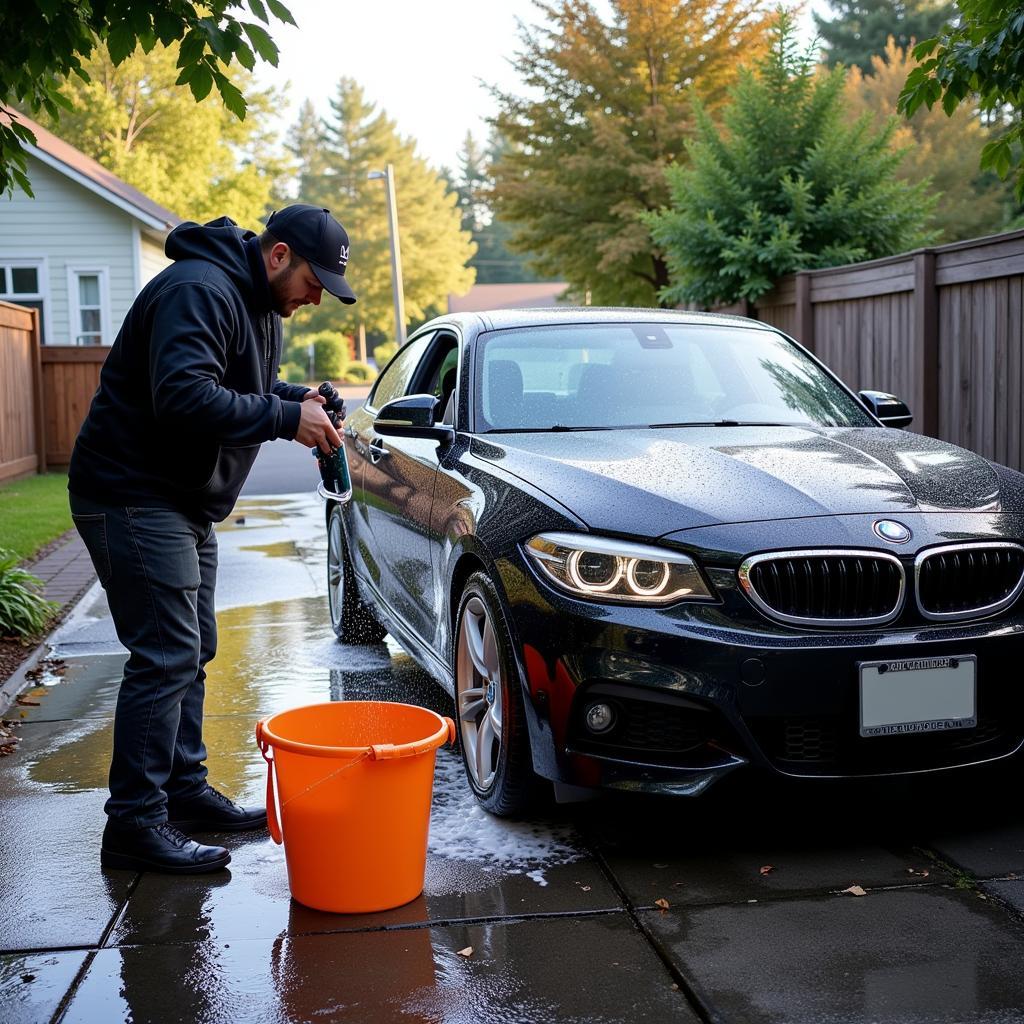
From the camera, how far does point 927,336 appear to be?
8695 mm

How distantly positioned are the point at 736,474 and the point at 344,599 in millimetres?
3310

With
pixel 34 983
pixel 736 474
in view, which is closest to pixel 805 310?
pixel 736 474

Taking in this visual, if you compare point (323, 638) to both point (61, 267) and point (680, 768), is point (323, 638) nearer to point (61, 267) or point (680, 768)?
point (680, 768)

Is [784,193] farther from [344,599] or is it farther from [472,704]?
[472,704]

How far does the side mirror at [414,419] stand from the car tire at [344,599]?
171 centimetres

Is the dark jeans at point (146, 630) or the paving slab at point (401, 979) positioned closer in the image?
the paving slab at point (401, 979)

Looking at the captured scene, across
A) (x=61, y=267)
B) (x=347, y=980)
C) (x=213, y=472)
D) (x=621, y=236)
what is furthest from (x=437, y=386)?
(x=61, y=267)

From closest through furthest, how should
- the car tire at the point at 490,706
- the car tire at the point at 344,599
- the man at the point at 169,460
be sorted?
the man at the point at 169,460 → the car tire at the point at 490,706 → the car tire at the point at 344,599

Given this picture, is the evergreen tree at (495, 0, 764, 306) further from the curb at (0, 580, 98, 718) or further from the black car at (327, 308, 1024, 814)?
the black car at (327, 308, 1024, 814)

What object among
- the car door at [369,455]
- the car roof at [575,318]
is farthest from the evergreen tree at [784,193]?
the car roof at [575,318]

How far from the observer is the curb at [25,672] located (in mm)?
5891

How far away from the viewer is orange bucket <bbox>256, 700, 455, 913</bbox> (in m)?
3.40

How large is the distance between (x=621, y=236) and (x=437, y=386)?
15875 millimetres

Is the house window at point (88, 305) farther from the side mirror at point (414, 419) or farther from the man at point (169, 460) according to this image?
the man at point (169, 460)
